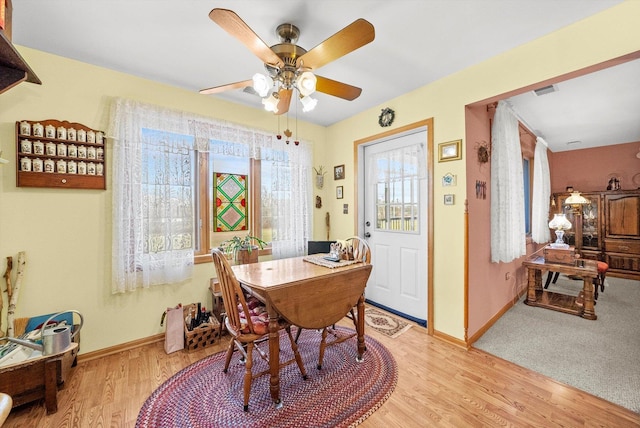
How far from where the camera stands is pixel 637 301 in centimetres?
324

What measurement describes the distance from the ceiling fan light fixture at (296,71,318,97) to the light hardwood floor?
6.28 ft

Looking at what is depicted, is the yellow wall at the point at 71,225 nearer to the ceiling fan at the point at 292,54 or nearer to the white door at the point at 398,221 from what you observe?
the ceiling fan at the point at 292,54

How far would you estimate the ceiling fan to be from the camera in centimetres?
118

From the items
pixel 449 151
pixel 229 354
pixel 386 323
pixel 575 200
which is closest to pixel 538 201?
pixel 575 200

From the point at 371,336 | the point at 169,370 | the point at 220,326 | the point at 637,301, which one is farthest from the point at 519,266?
the point at 169,370

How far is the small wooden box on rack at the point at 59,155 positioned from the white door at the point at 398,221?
8.79ft

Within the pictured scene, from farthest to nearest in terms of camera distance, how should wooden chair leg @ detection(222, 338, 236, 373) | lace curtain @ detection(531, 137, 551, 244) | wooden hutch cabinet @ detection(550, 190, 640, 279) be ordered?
1. wooden hutch cabinet @ detection(550, 190, 640, 279)
2. lace curtain @ detection(531, 137, 551, 244)
3. wooden chair leg @ detection(222, 338, 236, 373)

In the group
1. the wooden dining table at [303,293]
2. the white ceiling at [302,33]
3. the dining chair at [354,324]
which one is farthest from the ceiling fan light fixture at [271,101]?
the dining chair at [354,324]

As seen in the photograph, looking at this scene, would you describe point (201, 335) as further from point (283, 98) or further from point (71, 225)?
point (283, 98)

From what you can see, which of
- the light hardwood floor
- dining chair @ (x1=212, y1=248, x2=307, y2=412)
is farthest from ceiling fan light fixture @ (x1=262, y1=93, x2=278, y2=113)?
the light hardwood floor

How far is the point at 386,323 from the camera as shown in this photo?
2.70m

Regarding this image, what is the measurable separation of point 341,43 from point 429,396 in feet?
6.99

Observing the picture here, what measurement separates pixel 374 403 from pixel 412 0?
7.77ft

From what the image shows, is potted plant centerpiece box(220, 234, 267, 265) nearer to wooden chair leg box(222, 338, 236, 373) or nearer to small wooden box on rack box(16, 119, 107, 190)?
wooden chair leg box(222, 338, 236, 373)
